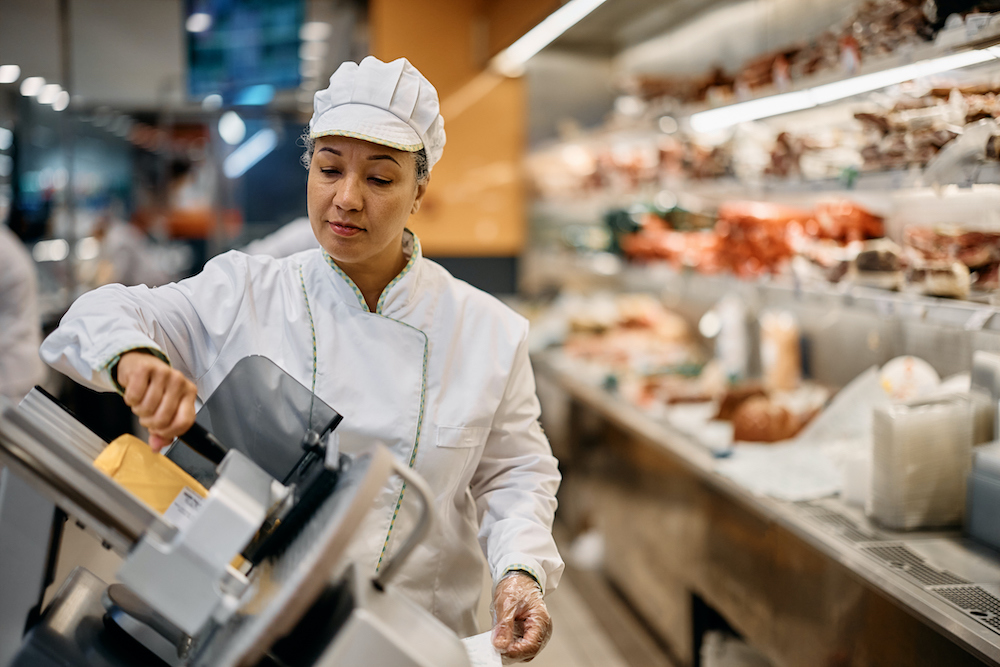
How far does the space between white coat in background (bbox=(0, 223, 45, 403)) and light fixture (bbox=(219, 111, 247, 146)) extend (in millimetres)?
2658

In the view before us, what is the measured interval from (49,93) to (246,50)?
53.3 inches

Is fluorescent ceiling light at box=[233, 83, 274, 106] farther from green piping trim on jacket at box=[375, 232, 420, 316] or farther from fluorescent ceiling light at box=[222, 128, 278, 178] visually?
green piping trim on jacket at box=[375, 232, 420, 316]

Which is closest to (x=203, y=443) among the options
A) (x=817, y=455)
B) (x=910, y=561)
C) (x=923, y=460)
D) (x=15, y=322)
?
(x=910, y=561)

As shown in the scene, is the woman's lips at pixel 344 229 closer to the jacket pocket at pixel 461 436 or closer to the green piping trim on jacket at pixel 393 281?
the green piping trim on jacket at pixel 393 281

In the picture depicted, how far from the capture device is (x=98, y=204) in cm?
646

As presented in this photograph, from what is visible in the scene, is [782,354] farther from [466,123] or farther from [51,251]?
[51,251]

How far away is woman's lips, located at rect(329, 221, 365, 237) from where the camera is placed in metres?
1.34

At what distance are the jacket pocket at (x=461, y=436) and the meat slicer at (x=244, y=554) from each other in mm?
394

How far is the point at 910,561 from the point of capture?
71.3 inches

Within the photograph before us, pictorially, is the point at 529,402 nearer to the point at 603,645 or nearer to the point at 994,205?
the point at 994,205

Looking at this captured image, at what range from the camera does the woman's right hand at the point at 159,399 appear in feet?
3.11

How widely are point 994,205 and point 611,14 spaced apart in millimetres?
2903

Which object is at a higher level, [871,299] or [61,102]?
[61,102]

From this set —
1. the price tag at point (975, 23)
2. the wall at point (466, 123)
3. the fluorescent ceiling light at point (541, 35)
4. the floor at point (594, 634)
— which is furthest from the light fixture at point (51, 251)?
the price tag at point (975, 23)
